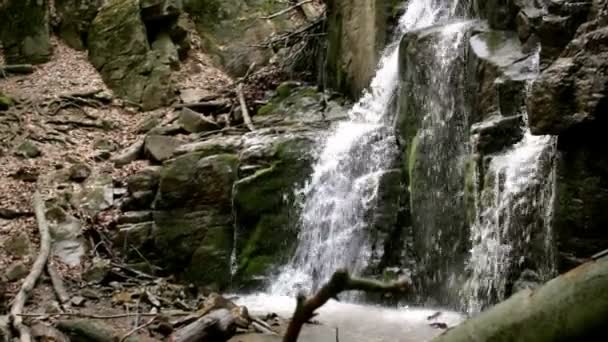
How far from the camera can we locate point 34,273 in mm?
8828

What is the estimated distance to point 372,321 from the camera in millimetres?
8008

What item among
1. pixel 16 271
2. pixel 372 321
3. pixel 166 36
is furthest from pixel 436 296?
pixel 166 36

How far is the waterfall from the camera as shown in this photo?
9672 millimetres

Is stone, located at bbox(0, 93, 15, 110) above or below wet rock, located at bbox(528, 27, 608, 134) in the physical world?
below

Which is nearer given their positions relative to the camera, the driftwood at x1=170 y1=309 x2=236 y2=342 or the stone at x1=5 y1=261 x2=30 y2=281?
the driftwood at x1=170 y1=309 x2=236 y2=342

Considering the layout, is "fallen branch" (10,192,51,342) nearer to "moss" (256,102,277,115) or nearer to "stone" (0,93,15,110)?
"stone" (0,93,15,110)

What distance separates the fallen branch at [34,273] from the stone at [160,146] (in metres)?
2.14

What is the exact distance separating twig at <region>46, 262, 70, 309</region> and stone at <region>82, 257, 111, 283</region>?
479 mm

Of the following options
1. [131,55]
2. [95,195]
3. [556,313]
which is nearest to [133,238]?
[95,195]

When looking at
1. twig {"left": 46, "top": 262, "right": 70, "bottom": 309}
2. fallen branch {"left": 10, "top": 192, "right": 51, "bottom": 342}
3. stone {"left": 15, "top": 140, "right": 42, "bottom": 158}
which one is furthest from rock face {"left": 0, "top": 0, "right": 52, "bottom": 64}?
twig {"left": 46, "top": 262, "right": 70, "bottom": 309}

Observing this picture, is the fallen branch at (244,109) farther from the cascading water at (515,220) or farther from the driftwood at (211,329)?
the driftwood at (211,329)

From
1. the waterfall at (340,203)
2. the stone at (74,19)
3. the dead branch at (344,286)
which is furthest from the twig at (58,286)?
the stone at (74,19)

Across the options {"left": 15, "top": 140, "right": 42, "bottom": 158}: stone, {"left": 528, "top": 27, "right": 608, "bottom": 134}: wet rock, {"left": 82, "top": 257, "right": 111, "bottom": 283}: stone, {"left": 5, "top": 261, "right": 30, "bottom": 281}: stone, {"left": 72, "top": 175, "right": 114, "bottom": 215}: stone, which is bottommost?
{"left": 82, "top": 257, "right": 111, "bottom": 283}: stone

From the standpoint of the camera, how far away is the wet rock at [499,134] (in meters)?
7.55
